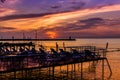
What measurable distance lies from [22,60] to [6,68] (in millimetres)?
1890

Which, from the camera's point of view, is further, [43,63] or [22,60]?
[43,63]

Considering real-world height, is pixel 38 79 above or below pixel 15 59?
below

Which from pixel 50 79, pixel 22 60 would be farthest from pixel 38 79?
pixel 22 60

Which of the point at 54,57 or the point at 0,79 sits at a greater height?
the point at 54,57

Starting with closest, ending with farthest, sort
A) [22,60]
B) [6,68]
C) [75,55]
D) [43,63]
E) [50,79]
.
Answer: [6,68], [22,60], [43,63], [75,55], [50,79]

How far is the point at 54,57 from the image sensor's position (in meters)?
27.9

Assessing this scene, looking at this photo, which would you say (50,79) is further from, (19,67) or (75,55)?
(19,67)

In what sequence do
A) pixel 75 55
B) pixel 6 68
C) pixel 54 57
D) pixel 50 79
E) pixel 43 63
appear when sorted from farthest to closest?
pixel 50 79, pixel 75 55, pixel 54 57, pixel 43 63, pixel 6 68

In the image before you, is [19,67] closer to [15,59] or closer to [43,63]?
[15,59]

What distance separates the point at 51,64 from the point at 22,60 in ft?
11.9

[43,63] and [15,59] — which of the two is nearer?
[15,59]

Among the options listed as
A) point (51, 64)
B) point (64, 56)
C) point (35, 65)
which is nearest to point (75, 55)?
point (64, 56)

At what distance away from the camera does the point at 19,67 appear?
2289cm

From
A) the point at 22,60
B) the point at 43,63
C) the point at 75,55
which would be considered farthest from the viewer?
the point at 75,55
